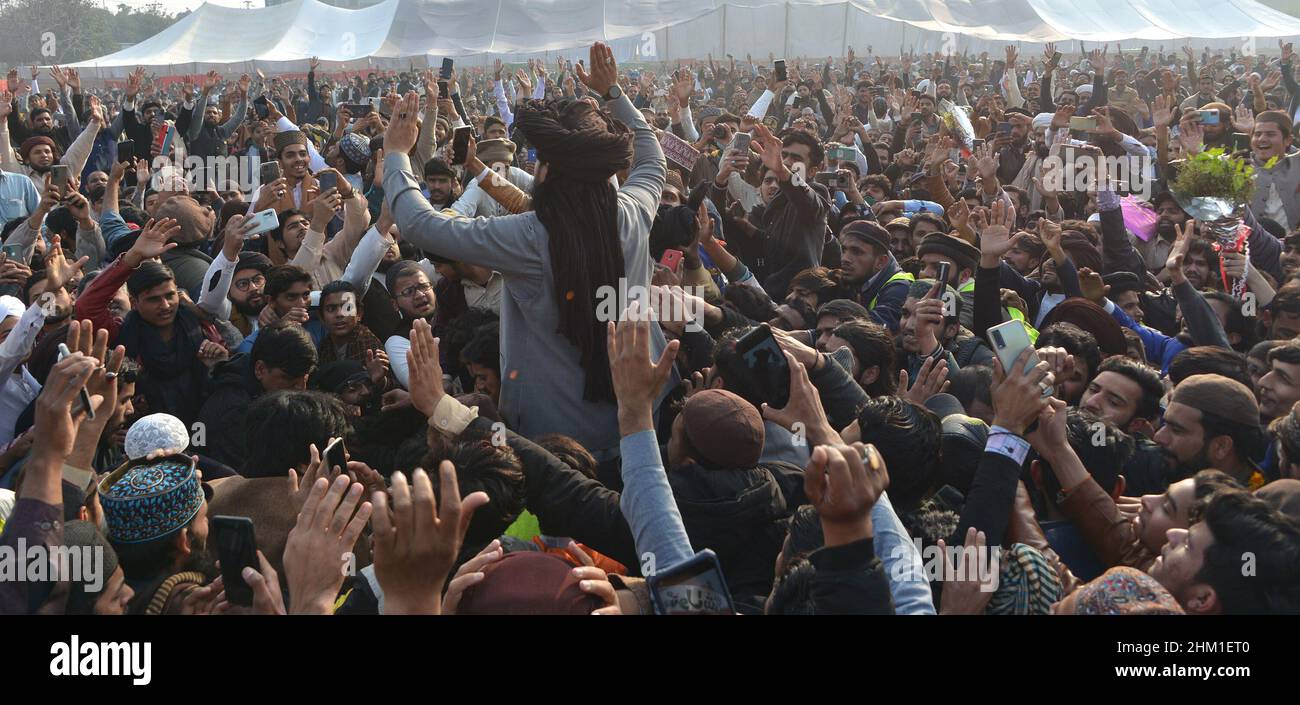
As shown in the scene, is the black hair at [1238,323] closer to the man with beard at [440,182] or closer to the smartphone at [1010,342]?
the smartphone at [1010,342]

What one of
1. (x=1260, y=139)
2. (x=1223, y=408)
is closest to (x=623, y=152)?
(x=1223, y=408)

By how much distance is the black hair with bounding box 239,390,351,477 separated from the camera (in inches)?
117

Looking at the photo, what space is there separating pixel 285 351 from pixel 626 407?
218 cm

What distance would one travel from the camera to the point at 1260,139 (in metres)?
7.78

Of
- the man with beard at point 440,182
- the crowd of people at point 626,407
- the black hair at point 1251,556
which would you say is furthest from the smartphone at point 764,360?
the man with beard at point 440,182


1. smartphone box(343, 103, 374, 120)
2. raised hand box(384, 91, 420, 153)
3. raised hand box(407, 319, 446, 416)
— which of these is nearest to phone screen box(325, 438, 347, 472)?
raised hand box(407, 319, 446, 416)

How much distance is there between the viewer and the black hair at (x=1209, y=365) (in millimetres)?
3859

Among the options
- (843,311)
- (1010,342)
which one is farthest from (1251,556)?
(843,311)

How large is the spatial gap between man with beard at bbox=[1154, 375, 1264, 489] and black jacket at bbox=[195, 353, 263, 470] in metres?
3.45

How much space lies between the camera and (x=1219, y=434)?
3.27 m

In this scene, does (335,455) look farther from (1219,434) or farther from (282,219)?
(282,219)

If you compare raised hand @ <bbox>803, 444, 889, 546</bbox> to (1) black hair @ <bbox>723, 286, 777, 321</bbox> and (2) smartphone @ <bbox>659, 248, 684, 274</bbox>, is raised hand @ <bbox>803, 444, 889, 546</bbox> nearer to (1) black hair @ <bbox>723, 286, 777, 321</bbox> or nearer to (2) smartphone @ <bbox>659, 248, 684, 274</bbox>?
(2) smartphone @ <bbox>659, 248, 684, 274</bbox>

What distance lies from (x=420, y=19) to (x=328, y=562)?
2085 centimetres
